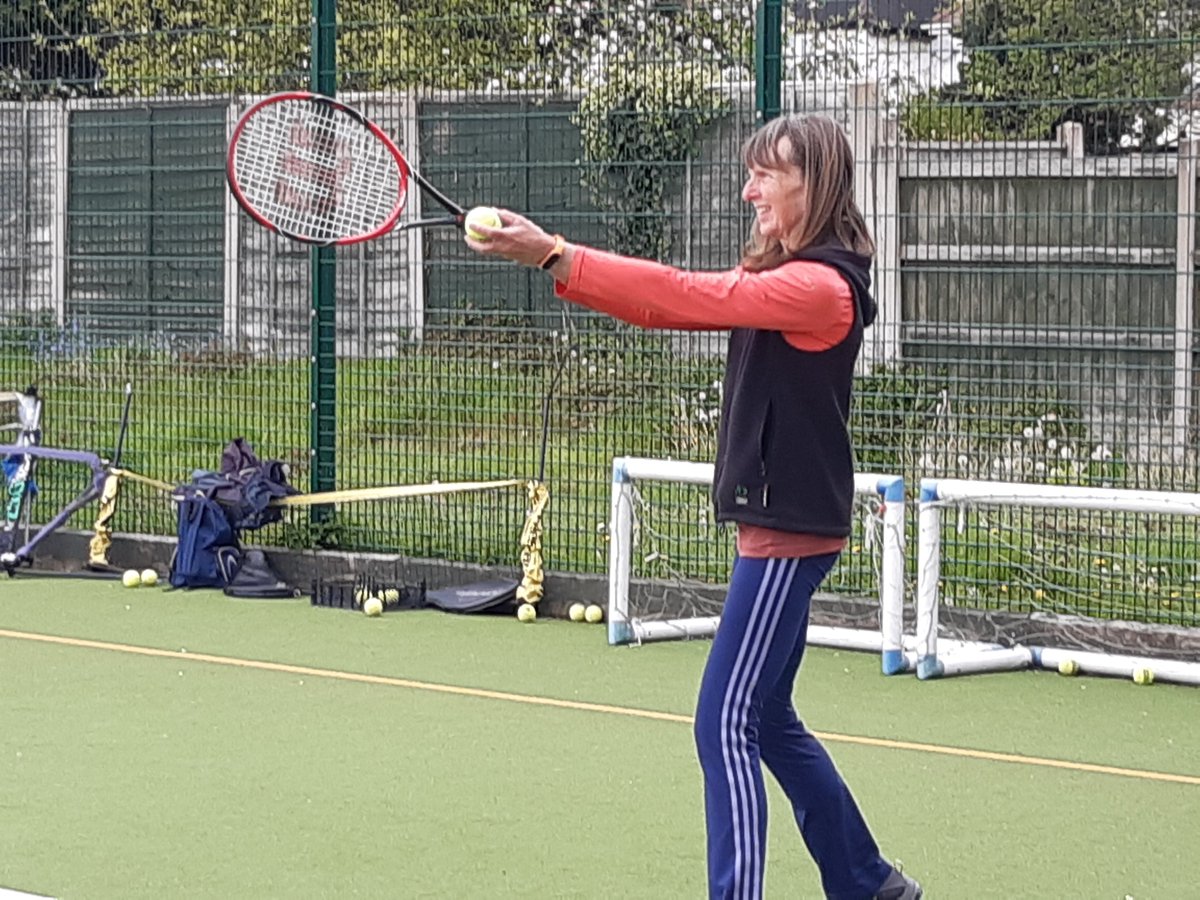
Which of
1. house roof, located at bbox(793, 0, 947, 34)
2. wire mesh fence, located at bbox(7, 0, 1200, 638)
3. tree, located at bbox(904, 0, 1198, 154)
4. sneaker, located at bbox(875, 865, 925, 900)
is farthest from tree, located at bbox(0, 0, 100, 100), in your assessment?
sneaker, located at bbox(875, 865, 925, 900)

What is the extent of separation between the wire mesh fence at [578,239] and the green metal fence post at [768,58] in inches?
0.5

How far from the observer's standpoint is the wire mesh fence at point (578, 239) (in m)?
8.12

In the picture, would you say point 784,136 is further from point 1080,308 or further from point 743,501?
point 1080,308

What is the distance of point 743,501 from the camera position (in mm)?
4430

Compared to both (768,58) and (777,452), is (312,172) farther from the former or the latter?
(768,58)

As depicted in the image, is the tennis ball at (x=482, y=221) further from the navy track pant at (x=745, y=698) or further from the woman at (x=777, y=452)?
the navy track pant at (x=745, y=698)

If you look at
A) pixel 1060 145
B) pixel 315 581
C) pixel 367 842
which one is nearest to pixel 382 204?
pixel 367 842

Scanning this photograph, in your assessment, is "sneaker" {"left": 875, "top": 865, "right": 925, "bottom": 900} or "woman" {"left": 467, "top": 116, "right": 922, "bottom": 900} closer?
"woman" {"left": 467, "top": 116, "right": 922, "bottom": 900}

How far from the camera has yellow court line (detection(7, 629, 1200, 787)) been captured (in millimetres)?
6504

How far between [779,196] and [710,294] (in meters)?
0.35

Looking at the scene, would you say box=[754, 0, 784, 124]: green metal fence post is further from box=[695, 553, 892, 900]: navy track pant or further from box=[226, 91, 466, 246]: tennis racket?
box=[695, 553, 892, 900]: navy track pant

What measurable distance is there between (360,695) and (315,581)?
2.26 m

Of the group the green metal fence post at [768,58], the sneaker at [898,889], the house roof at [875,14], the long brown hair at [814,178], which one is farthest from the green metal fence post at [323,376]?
the long brown hair at [814,178]

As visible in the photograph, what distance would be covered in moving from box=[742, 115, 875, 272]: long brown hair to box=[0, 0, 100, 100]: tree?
21.6 ft
